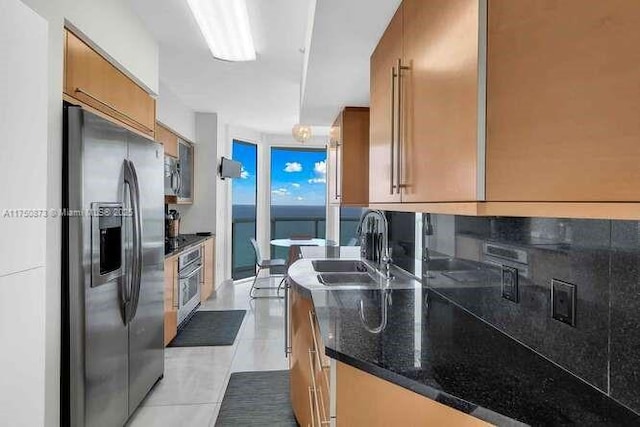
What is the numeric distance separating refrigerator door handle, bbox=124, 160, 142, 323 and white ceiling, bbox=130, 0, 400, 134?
1.14m

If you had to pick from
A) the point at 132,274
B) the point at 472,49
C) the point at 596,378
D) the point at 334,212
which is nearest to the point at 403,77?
the point at 472,49

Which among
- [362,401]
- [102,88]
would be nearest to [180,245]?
[102,88]

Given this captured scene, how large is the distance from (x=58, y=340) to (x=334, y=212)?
5106 millimetres

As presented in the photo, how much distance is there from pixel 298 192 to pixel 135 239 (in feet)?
15.1

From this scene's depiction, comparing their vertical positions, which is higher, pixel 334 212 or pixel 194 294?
pixel 334 212

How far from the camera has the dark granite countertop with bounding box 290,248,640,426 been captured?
0.76 meters

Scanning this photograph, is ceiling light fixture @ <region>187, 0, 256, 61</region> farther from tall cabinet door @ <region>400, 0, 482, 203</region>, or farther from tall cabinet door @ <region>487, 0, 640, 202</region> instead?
tall cabinet door @ <region>487, 0, 640, 202</region>

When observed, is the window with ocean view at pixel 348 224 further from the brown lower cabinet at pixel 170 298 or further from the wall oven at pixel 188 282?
the brown lower cabinet at pixel 170 298

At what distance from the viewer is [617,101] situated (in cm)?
56

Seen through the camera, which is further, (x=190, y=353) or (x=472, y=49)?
(x=190, y=353)

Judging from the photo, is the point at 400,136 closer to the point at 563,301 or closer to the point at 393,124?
the point at 393,124

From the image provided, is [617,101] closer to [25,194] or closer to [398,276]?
[25,194]

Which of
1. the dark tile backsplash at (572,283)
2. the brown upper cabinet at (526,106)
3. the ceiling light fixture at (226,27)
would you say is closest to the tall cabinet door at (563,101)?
the brown upper cabinet at (526,106)

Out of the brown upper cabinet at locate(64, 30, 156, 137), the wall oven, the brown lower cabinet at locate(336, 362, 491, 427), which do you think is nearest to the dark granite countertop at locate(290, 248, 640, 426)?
the brown lower cabinet at locate(336, 362, 491, 427)
